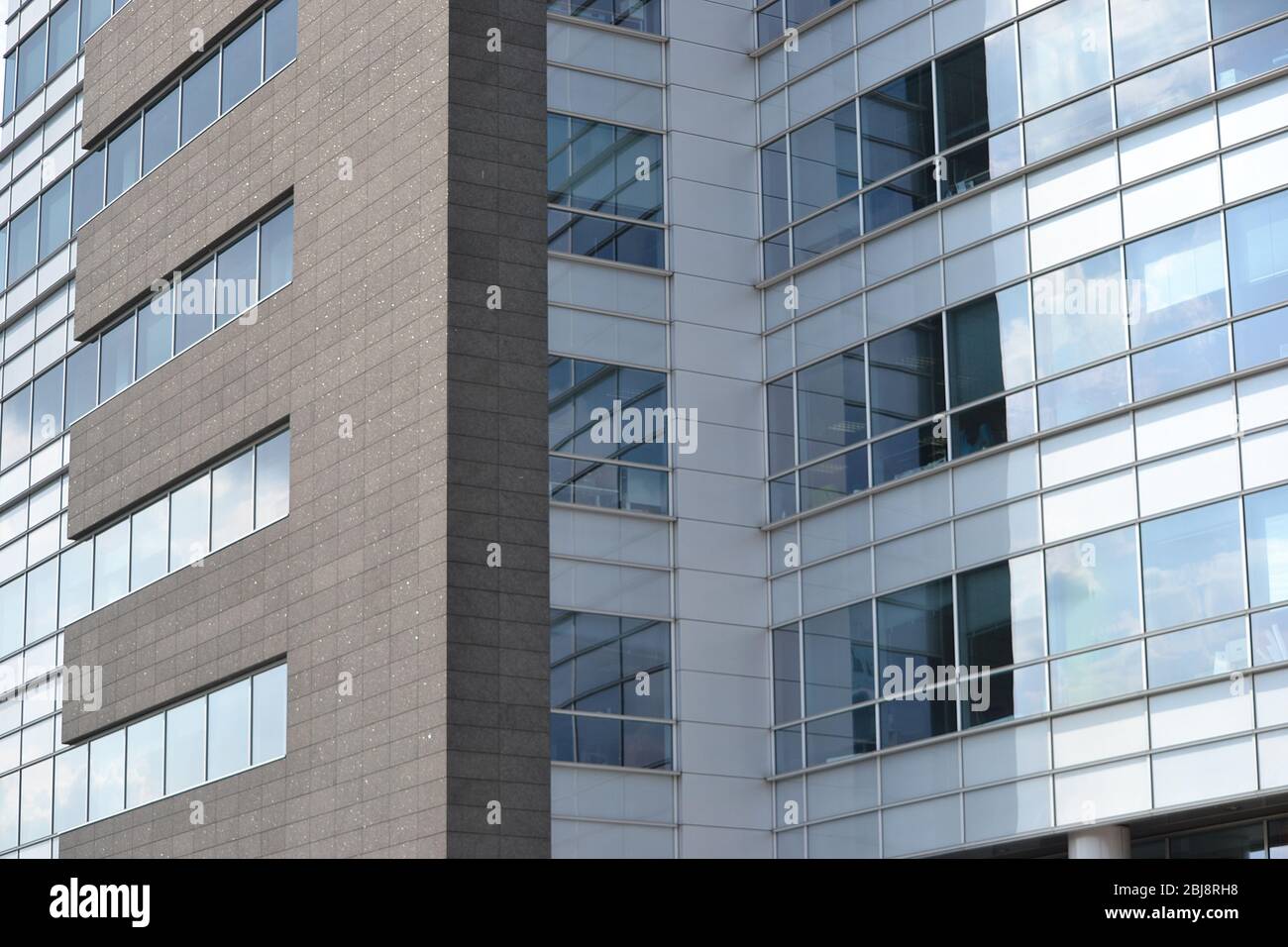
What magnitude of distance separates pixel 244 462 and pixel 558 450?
6.43 m

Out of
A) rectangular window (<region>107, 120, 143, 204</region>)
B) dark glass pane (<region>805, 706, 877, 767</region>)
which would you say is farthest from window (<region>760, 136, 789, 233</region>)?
rectangular window (<region>107, 120, 143, 204</region>)

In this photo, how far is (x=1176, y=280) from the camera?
930 inches

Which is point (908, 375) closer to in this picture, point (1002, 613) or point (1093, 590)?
point (1002, 613)

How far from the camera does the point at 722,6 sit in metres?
30.9

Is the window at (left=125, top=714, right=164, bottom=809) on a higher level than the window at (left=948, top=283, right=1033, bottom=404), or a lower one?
lower

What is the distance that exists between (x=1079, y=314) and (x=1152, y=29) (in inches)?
148

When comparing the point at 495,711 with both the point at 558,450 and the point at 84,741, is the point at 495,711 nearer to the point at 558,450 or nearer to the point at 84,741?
the point at 558,450

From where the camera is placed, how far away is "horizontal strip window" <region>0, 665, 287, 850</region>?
96.3ft

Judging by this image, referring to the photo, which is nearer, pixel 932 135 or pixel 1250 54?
pixel 1250 54

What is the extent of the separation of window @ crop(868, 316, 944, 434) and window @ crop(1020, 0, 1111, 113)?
11.5 ft

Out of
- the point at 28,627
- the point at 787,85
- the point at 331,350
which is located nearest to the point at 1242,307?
the point at 787,85

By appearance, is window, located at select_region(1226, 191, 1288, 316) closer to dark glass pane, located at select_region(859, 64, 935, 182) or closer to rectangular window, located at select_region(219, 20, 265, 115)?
dark glass pane, located at select_region(859, 64, 935, 182)

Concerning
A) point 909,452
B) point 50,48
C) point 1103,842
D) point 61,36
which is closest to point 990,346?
point 909,452

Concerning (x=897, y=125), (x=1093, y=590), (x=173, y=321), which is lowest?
(x=1093, y=590)
